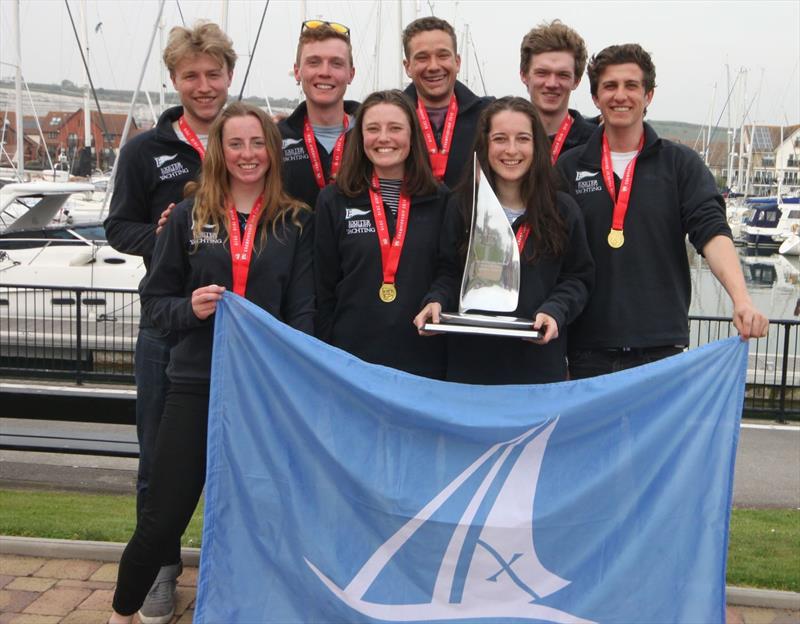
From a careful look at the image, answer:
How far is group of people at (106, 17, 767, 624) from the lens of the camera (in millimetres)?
3955

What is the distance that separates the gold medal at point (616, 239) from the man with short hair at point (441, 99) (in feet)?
2.67

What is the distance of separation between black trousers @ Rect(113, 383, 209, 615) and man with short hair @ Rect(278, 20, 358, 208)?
3.72 feet

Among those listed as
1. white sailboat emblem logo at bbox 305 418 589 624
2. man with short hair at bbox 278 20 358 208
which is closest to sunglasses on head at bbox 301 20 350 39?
man with short hair at bbox 278 20 358 208

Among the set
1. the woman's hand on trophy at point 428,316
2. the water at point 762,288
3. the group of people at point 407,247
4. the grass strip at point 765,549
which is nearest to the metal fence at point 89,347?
the grass strip at point 765,549

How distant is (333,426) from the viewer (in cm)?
379

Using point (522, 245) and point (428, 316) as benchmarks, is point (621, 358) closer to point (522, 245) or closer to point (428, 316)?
point (522, 245)

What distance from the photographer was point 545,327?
373 cm

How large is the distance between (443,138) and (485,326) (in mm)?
1318

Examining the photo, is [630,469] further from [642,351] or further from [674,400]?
[642,351]

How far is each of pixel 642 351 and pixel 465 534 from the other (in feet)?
3.87

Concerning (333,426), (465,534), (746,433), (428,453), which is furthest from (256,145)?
(746,433)

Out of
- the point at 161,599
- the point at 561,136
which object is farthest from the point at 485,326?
the point at 161,599

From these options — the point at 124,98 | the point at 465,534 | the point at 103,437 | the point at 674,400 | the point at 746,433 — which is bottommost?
the point at 746,433

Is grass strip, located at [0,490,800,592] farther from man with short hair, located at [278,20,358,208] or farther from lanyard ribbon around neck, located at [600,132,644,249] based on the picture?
man with short hair, located at [278,20,358,208]
